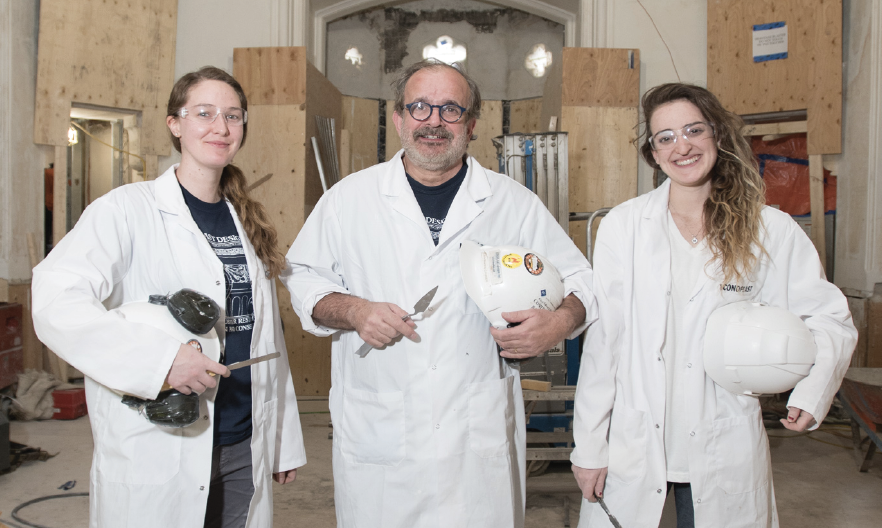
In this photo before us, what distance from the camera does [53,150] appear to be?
18.8 feet

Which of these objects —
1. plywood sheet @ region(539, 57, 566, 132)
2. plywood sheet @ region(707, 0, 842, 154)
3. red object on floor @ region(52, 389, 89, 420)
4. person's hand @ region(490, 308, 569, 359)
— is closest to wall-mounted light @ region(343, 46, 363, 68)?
plywood sheet @ region(539, 57, 566, 132)

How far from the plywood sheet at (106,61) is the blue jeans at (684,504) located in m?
5.41

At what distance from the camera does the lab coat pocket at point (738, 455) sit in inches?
65.3

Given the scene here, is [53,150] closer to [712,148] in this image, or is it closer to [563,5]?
[563,5]

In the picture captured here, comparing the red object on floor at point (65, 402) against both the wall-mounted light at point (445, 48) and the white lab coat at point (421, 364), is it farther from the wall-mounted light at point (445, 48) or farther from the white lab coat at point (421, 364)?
the wall-mounted light at point (445, 48)

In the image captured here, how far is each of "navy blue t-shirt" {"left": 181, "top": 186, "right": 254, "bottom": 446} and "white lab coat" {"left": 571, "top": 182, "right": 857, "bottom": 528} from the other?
0.94 meters

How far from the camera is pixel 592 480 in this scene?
1757mm

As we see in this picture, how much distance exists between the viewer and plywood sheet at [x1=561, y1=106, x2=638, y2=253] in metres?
5.50

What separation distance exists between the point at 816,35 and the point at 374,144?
4.95 metres

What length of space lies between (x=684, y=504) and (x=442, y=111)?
4.22 feet

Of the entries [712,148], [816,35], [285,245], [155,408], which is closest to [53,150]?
[285,245]

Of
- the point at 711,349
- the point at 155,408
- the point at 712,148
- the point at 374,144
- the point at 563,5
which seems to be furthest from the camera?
the point at 374,144

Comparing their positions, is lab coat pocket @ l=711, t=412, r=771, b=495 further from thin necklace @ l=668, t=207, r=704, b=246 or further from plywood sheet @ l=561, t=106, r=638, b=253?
plywood sheet @ l=561, t=106, r=638, b=253

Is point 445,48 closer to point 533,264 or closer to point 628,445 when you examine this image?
point 533,264
